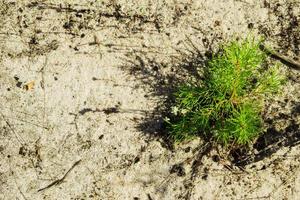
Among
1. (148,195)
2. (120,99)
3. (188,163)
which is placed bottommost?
(148,195)

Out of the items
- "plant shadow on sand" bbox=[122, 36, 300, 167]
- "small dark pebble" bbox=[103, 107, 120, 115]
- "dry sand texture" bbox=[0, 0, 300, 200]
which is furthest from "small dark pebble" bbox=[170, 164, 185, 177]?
"small dark pebble" bbox=[103, 107, 120, 115]

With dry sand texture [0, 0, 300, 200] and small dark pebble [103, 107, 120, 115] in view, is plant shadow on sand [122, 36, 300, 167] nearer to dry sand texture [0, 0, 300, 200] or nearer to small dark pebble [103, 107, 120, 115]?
dry sand texture [0, 0, 300, 200]

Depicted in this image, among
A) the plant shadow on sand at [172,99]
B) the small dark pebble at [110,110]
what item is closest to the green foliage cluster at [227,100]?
the plant shadow on sand at [172,99]

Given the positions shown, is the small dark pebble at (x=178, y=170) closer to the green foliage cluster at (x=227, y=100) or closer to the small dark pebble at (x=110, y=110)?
the green foliage cluster at (x=227, y=100)

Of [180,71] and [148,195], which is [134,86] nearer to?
[180,71]

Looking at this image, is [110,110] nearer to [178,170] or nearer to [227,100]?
[178,170]

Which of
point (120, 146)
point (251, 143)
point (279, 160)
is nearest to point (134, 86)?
point (120, 146)
